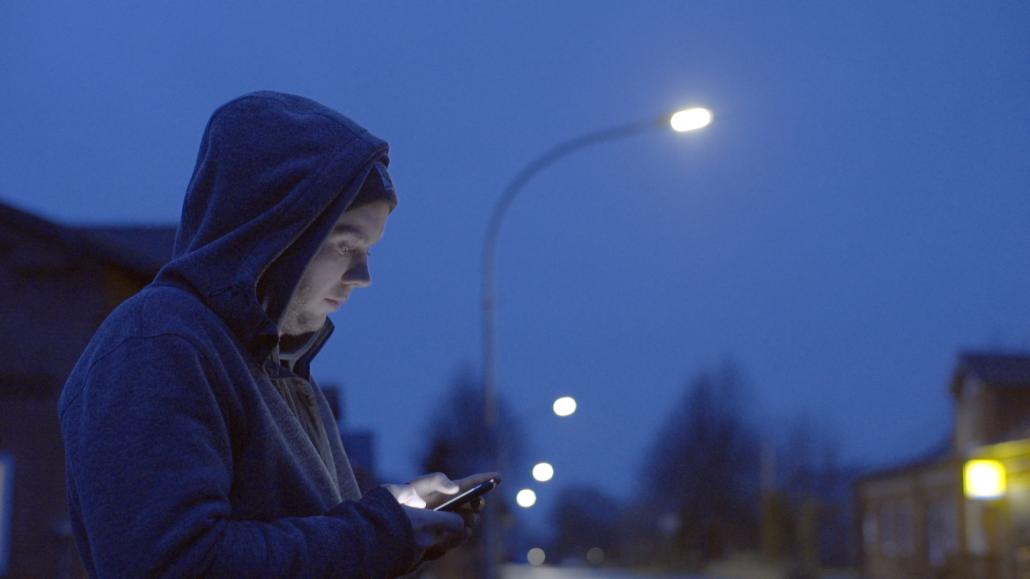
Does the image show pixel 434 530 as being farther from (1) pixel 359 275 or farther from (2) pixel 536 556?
(2) pixel 536 556

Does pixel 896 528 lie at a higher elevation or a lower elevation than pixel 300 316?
higher

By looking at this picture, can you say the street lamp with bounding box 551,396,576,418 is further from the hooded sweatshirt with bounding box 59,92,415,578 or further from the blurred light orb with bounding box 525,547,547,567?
the blurred light orb with bounding box 525,547,547,567

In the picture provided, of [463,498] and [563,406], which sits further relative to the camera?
[563,406]

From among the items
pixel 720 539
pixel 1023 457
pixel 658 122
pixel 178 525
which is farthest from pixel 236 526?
pixel 720 539

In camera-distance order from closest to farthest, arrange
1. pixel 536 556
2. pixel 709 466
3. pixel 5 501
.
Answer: pixel 5 501
pixel 709 466
pixel 536 556

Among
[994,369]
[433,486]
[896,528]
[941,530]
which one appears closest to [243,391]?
[433,486]

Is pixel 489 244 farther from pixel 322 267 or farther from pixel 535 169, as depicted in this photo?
pixel 322 267

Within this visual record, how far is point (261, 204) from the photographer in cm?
194

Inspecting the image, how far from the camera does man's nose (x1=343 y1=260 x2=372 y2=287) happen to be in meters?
2.07

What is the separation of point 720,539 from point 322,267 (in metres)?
83.5

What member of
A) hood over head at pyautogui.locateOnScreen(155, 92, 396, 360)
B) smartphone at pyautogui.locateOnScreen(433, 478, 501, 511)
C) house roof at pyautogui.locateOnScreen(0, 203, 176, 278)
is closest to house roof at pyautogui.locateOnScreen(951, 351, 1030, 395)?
house roof at pyautogui.locateOnScreen(0, 203, 176, 278)

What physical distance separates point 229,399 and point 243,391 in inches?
1.9

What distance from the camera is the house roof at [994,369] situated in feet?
120

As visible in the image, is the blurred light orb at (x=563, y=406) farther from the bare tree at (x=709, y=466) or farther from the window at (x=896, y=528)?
the bare tree at (x=709, y=466)
